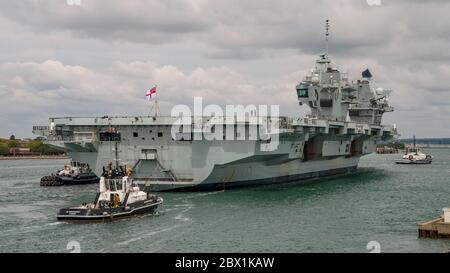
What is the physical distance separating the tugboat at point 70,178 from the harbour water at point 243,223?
6.39 m

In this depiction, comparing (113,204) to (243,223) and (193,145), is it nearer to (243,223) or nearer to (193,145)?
(243,223)

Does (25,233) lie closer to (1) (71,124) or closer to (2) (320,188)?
(1) (71,124)

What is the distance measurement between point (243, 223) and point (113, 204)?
5886 mm

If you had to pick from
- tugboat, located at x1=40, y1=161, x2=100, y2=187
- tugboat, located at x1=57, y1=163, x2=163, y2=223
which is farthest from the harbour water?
tugboat, located at x1=40, y1=161, x2=100, y2=187

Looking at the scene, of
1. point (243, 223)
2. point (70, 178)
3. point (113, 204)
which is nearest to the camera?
point (243, 223)

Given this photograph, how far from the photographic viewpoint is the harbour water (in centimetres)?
2075

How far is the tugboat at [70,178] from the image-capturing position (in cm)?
4450

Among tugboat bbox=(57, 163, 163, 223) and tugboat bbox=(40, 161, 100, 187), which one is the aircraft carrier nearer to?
tugboat bbox=(57, 163, 163, 223)

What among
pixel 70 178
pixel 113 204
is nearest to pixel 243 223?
pixel 113 204

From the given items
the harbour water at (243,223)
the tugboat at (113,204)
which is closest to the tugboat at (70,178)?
the harbour water at (243,223)

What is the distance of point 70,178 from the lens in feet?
151

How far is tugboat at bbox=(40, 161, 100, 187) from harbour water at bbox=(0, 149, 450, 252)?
21.0ft
